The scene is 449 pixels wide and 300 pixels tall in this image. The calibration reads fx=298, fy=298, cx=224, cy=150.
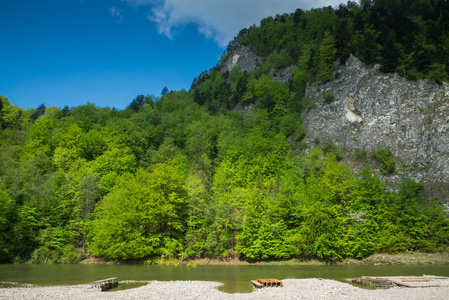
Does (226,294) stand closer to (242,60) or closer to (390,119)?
(390,119)

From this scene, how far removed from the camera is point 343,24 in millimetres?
81938

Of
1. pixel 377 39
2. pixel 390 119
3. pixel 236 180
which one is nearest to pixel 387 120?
pixel 390 119

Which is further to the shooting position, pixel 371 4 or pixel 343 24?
pixel 371 4

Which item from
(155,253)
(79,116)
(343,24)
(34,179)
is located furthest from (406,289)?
(79,116)

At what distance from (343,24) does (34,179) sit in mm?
82125

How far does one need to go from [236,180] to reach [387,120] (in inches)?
1302

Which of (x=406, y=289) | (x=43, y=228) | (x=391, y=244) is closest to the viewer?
(x=406, y=289)

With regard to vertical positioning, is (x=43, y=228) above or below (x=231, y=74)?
below

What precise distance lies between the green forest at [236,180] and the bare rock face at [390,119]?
8.74ft

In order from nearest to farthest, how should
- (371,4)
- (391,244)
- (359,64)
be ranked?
(391,244), (359,64), (371,4)

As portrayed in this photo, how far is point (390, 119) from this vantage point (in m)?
60.3

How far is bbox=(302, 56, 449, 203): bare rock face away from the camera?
52.4 meters

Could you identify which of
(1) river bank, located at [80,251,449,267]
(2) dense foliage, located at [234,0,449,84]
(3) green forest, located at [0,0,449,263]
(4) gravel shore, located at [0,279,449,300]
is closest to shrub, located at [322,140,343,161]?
(3) green forest, located at [0,0,449,263]

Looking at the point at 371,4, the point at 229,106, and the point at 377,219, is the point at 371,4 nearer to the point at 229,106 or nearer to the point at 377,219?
the point at 229,106
